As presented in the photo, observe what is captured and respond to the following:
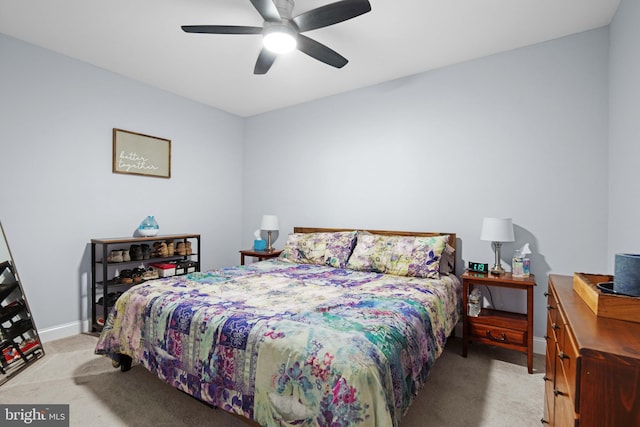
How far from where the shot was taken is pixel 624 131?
83.7 inches

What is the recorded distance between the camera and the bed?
1278 mm

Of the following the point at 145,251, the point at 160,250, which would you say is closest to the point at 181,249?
A: the point at 160,250

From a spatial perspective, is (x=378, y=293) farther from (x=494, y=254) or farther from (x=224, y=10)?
(x=224, y=10)

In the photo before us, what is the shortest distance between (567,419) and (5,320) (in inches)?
141

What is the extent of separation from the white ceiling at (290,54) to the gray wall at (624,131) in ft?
1.00

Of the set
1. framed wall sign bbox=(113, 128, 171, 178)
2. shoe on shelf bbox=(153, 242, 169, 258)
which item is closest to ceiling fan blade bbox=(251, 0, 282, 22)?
framed wall sign bbox=(113, 128, 171, 178)

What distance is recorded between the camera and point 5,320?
95.9 inches

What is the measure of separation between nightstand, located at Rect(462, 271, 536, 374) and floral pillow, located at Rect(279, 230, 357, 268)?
1.20 meters

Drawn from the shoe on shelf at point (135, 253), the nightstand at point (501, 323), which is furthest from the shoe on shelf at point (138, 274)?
the nightstand at point (501, 323)

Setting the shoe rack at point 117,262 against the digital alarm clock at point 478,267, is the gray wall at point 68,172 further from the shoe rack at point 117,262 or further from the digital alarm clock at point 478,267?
the digital alarm clock at point 478,267

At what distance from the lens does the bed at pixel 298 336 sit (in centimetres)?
128

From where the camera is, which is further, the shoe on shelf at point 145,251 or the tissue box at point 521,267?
the shoe on shelf at point 145,251

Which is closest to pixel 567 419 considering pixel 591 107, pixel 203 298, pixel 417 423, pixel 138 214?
pixel 417 423

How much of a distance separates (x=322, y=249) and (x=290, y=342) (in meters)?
2.04
